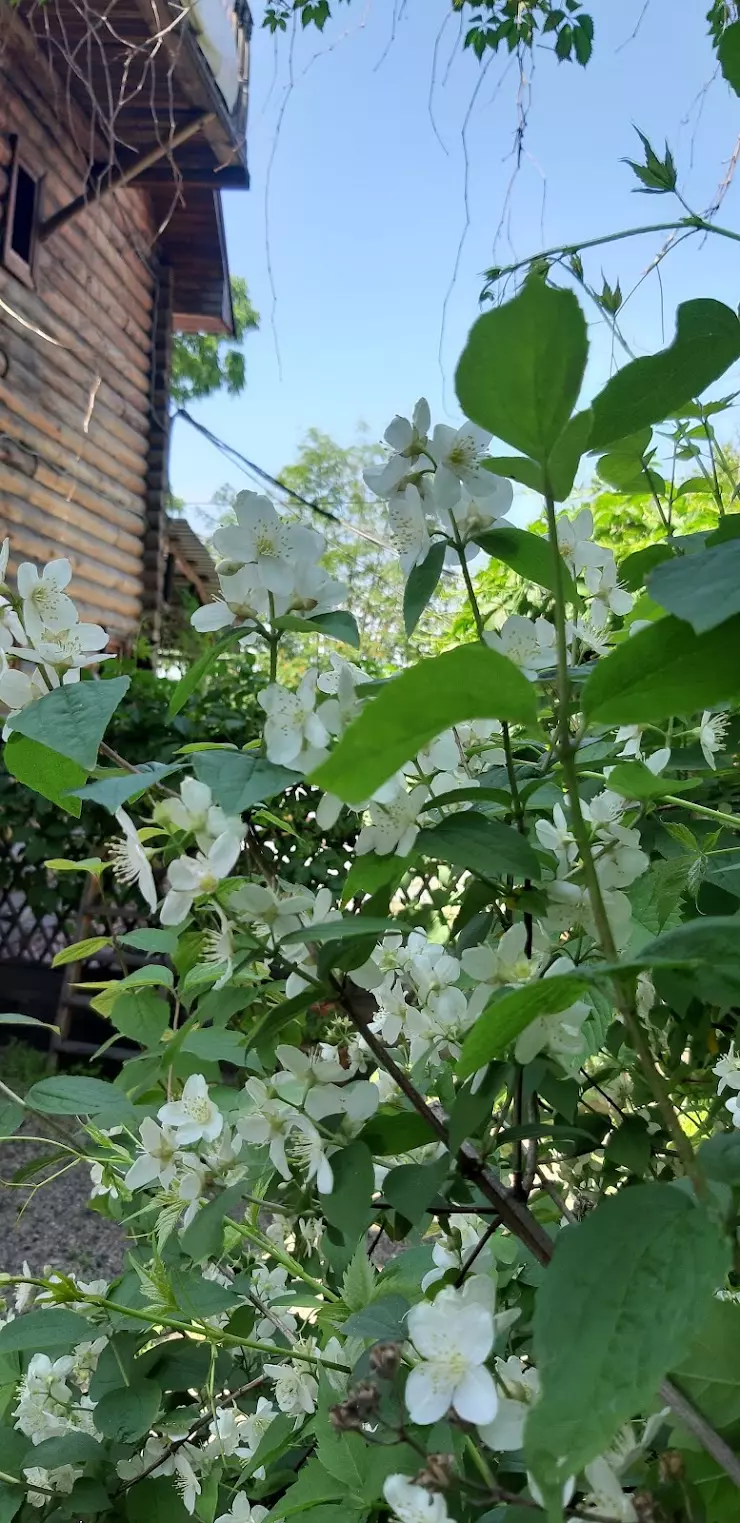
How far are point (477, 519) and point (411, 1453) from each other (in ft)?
1.65

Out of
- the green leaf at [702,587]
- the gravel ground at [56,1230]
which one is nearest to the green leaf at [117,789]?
the green leaf at [702,587]

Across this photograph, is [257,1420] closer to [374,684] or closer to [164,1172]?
[164,1172]

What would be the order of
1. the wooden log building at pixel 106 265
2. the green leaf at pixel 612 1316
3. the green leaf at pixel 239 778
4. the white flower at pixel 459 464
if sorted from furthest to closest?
the wooden log building at pixel 106 265, the white flower at pixel 459 464, the green leaf at pixel 239 778, the green leaf at pixel 612 1316

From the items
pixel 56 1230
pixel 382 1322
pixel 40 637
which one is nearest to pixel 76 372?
pixel 56 1230

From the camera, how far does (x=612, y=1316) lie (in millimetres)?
294

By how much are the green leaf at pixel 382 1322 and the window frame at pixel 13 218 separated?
5.21m

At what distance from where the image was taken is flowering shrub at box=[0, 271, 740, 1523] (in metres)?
0.32

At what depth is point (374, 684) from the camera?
17.3 inches

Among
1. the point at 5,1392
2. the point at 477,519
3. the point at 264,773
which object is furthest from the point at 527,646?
the point at 5,1392

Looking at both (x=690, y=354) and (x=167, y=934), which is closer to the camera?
(x=690, y=354)

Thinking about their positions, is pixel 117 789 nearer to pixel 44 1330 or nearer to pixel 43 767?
pixel 43 767

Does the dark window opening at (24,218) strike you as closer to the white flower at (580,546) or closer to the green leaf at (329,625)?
the white flower at (580,546)

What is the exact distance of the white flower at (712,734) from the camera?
0.67 m

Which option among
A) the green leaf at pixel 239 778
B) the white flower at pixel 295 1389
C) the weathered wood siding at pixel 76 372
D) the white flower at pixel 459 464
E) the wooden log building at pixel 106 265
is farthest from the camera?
the weathered wood siding at pixel 76 372
